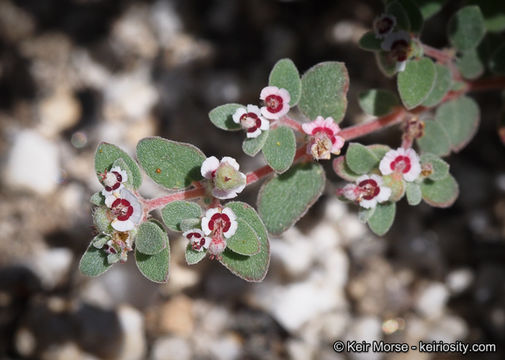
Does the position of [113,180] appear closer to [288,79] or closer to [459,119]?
[288,79]

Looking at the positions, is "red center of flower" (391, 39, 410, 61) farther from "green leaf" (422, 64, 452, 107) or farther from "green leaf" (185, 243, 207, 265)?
"green leaf" (185, 243, 207, 265)

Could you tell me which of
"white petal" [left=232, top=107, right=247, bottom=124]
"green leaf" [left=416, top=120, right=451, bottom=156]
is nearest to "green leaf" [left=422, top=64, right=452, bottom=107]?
"green leaf" [left=416, top=120, right=451, bottom=156]

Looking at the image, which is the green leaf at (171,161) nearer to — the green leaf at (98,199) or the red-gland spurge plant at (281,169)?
the red-gland spurge plant at (281,169)

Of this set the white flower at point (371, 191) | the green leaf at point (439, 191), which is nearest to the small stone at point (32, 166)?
the white flower at point (371, 191)

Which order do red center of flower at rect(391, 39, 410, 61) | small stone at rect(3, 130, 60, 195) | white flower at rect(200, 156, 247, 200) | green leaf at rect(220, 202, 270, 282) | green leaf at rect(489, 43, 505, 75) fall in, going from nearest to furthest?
white flower at rect(200, 156, 247, 200)
green leaf at rect(220, 202, 270, 282)
red center of flower at rect(391, 39, 410, 61)
green leaf at rect(489, 43, 505, 75)
small stone at rect(3, 130, 60, 195)

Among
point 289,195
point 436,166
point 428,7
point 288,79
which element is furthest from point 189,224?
point 428,7
